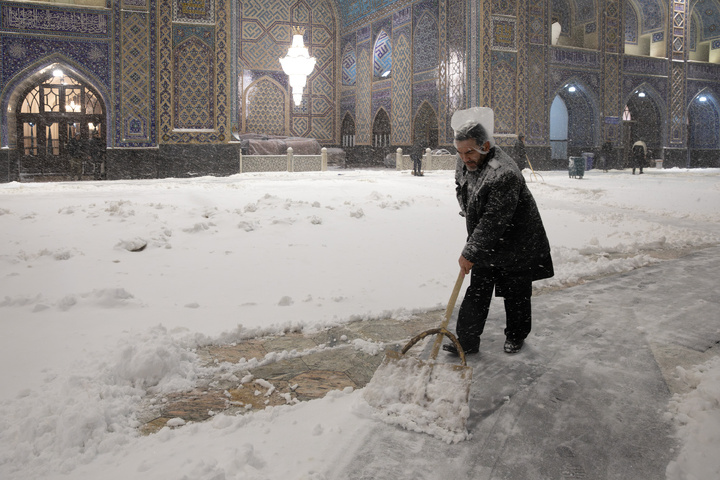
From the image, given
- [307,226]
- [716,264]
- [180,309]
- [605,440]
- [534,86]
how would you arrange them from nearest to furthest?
[605,440], [180,309], [716,264], [307,226], [534,86]

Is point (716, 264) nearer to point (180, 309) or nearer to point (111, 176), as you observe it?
point (180, 309)

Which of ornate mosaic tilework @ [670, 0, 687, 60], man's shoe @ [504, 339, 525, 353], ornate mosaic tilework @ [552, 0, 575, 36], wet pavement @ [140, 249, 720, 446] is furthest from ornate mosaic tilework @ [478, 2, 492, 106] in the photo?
man's shoe @ [504, 339, 525, 353]

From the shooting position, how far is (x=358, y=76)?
22797 millimetres

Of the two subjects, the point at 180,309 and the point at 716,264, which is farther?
the point at 716,264

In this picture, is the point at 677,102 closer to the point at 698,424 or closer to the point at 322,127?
the point at 322,127

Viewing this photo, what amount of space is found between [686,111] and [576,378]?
2385 centimetres

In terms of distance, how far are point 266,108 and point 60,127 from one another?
9.11 meters

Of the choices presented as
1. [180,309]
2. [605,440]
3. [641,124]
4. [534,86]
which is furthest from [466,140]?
[641,124]

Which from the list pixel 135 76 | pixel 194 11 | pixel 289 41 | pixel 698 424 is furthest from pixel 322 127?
pixel 698 424

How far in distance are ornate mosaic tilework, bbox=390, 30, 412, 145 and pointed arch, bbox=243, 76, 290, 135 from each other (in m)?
4.45

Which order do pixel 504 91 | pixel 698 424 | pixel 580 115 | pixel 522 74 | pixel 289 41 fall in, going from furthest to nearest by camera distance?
1. pixel 289 41
2. pixel 580 115
3. pixel 522 74
4. pixel 504 91
5. pixel 698 424

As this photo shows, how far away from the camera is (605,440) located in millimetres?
2166

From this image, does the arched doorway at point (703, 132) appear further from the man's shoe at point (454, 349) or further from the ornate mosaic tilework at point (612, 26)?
the man's shoe at point (454, 349)

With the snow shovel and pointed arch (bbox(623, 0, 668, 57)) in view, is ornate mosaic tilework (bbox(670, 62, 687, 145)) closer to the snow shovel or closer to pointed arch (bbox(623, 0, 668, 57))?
pointed arch (bbox(623, 0, 668, 57))
